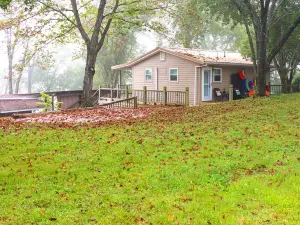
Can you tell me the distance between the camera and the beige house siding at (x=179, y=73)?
2198 centimetres

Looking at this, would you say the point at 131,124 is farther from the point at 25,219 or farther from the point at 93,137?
the point at 25,219

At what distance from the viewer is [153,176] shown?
19.9 ft

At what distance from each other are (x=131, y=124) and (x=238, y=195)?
7.06 meters

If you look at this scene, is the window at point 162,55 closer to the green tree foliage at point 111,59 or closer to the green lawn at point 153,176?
the green lawn at point 153,176

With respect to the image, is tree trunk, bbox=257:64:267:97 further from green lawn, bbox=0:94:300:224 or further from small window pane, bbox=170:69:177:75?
green lawn, bbox=0:94:300:224

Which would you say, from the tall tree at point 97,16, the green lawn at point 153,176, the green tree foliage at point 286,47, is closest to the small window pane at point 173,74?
the tall tree at point 97,16

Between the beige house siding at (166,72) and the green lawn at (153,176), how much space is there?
11932mm

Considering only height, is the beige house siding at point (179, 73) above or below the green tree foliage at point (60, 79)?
below

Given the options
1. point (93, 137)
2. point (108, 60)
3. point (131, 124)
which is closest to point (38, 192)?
point (93, 137)

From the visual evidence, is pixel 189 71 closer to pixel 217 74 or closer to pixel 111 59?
pixel 217 74

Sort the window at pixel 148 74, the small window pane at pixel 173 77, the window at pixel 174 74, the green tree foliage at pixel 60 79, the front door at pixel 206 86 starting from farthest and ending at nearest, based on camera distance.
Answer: the green tree foliage at pixel 60 79 → the window at pixel 148 74 → the small window pane at pixel 173 77 → the window at pixel 174 74 → the front door at pixel 206 86

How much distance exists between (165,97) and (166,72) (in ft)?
11.3

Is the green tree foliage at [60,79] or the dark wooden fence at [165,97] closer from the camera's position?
the dark wooden fence at [165,97]

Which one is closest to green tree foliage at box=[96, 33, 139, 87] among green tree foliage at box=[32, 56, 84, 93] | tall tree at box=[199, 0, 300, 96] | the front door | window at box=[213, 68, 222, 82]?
green tree foliage at box=[32, 56, 84, 93]
